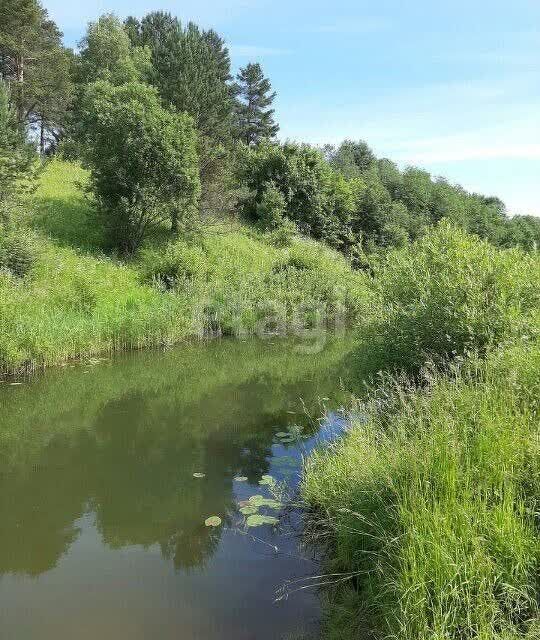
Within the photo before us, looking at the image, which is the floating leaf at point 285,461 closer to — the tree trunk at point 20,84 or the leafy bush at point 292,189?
the leafy bush at point 292,189

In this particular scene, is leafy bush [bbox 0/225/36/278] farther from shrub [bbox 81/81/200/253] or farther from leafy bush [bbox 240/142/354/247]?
leafy bush [bbox 240/142/354/247]

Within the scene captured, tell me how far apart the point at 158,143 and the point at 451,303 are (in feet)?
57.8

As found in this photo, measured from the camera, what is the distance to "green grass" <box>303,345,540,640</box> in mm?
3830

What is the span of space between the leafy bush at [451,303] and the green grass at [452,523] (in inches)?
51.5

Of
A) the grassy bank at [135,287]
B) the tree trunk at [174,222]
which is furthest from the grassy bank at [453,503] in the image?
the tree trunk at [174,222]

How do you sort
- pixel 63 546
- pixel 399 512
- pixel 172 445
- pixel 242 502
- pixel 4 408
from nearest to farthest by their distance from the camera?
1. pixel 399 512
2. pixel 63 546
3. pixel 242 502
4. pixel 172 445
5. pixel 4 408

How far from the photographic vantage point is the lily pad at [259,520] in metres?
6.82

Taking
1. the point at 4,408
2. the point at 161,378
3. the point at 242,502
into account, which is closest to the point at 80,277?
the point at 161,378

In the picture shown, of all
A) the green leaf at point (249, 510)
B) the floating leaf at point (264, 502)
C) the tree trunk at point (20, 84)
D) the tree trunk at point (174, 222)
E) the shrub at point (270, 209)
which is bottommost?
the green leaf at point (249, 510)

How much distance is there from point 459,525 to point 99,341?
521 inches

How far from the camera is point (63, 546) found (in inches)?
255

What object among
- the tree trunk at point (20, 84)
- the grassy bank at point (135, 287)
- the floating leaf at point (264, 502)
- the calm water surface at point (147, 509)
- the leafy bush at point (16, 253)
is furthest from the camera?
the tree trunk at point (20, 84)

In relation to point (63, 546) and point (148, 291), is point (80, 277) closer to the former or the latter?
point (148, 291)

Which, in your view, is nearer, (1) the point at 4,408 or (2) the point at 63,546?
(2) the point at 63,546
